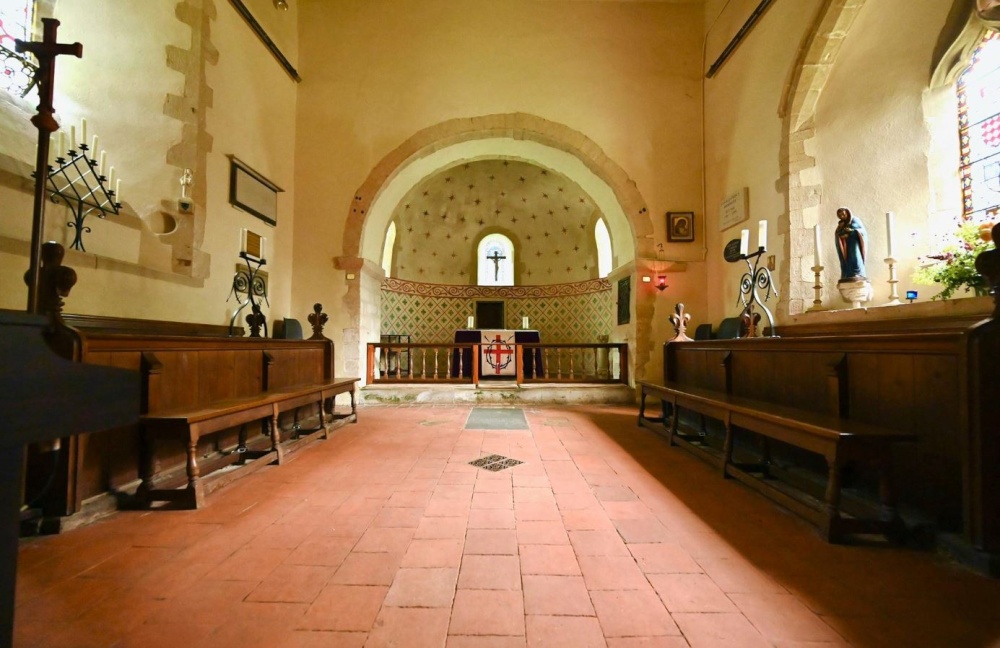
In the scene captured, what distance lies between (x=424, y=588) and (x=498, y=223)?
32.5 feet

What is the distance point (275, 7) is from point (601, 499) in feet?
26.9

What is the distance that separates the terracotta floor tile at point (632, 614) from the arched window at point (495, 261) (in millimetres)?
9401

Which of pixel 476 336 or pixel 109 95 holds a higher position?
pixel 109 95


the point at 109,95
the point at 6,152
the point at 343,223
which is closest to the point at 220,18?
the point at 109,95

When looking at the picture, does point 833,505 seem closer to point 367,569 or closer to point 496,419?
point 367,569

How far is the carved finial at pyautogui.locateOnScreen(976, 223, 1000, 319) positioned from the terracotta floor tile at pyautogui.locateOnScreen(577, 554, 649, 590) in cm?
178

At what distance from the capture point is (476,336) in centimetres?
830

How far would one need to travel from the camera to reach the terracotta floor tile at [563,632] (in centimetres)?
119

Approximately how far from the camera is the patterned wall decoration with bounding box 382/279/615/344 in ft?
29.8

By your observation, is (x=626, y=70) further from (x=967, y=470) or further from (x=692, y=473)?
(x=967, y=470)

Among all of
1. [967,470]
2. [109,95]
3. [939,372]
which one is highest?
[109,95]

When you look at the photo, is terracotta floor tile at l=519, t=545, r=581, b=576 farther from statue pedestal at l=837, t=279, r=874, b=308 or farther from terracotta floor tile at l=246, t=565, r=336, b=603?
statue pedestal at l=837, t=279, r=874, b=308

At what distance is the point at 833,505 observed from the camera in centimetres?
188

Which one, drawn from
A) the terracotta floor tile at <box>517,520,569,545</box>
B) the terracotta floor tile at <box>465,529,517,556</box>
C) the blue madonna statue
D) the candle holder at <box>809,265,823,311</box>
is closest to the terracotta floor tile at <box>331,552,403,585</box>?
the terracotta floor tile at <box>465,529,517,556</box>
